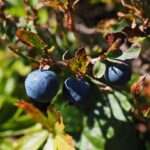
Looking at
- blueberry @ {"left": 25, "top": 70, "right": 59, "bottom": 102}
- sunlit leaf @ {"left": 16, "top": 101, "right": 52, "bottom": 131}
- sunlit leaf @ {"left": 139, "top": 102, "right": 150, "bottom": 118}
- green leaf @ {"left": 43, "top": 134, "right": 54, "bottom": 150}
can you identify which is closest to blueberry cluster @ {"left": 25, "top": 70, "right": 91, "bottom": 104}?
blueberry @ {"left": 25, "top": 70, "right": 59, "bottom": 102}

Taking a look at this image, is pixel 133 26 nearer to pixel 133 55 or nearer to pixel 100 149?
pixel 133 55

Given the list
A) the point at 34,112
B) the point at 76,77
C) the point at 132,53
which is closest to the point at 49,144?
the point at 34,112

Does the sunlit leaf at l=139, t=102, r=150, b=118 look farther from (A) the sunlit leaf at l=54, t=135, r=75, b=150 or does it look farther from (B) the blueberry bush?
(A) the sunlit leaf at l=54, t=135, r=75, b=150

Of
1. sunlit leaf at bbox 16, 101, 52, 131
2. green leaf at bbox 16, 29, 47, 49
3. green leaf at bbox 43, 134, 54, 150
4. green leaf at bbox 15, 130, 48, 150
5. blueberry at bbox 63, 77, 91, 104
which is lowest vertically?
green leaf at bbox 15, 130, 48, 150

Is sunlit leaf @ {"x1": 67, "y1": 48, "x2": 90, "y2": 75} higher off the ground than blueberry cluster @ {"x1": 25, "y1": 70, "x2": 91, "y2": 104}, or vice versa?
sunlit leaf @ {"x1": 67, "y1": 48, "x2": 90, "y2": 75}

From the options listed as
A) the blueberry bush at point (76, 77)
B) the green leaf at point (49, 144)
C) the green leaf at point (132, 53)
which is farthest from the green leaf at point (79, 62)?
the green leaf at point (49, 144)

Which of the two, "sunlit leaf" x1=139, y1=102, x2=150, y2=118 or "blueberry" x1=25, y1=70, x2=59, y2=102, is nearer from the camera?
"blueberry" x1=25, y1=70, x2=59, y2=102

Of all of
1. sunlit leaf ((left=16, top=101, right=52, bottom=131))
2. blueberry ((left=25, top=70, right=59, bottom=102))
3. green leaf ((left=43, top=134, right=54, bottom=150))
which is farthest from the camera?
green leaf ((left=43, top=134, right=54, bottom=150))

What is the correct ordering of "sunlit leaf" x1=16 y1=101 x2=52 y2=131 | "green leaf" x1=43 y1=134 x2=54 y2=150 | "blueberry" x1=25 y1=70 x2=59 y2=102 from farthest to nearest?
"green leaf" x1=43 y1=134 x2=54 y2=150 < "sunlit leaf" x1=16 y1=101 x2=52 y2=131 < "blueberry" x1=25 y1=70 x2=59 y2=102

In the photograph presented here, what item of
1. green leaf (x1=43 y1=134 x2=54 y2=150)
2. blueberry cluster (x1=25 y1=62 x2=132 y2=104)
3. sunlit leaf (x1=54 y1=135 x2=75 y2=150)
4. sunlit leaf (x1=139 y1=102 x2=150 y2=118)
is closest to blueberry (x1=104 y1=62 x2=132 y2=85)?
blueberry cluster (x1=25 y1=62 x2=132 y2=104)
